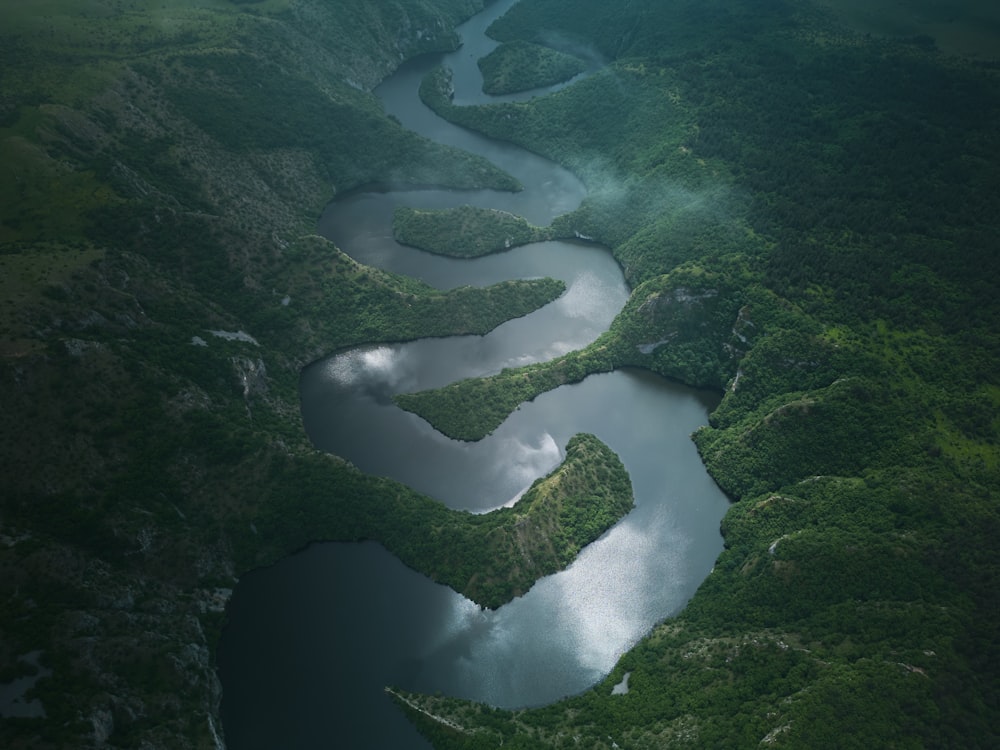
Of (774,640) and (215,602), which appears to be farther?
(215,602)

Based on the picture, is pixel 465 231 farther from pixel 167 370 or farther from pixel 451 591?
pixel 451 591

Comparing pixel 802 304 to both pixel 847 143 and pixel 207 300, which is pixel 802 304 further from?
pixel 207 300

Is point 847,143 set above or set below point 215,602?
above

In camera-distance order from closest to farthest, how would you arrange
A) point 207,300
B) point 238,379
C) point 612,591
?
point 612,591 < point 238,379 < point 207,300

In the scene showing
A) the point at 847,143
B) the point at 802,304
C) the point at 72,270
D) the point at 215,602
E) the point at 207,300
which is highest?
the point at 847,143

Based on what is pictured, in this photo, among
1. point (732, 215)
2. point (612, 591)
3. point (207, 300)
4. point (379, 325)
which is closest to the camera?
point (612, 591)

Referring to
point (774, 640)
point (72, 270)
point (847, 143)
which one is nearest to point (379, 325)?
point (72, 270)
